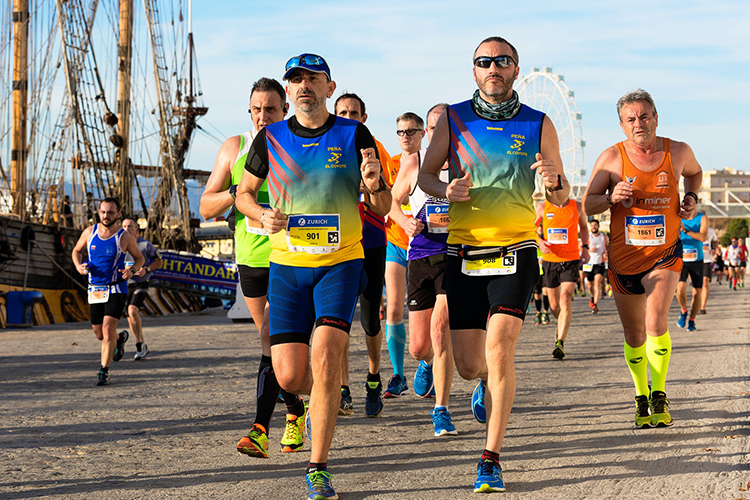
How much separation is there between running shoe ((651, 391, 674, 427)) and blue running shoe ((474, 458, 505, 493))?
2050 millimetres

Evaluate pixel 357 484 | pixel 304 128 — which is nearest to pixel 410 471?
pixel 357 484

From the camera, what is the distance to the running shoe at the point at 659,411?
5.93m

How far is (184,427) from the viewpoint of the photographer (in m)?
6.32

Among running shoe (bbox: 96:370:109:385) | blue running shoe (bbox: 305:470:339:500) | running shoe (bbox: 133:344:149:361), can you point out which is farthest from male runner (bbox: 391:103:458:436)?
running shoe (bbox: 133:344:149:361)

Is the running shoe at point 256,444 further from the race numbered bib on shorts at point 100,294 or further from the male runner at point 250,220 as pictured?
the race numbered bib on shorts at point 100,294

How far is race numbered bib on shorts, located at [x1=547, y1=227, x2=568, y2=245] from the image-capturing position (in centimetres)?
1195

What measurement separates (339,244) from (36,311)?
18.9m

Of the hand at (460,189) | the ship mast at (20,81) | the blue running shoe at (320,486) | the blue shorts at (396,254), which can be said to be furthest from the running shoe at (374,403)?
the ship mast at (20,81)

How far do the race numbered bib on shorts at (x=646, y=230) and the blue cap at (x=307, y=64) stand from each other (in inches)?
109

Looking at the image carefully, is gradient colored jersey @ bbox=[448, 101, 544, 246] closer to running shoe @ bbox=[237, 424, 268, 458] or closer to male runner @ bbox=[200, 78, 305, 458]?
male runner @ bbox=[200, 78, 305, 458]

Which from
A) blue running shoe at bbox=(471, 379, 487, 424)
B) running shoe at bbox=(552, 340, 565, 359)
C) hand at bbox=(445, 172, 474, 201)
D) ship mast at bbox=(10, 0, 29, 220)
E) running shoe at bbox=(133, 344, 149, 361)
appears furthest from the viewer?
ship mast at bbox=(10, 0, 29, 220)

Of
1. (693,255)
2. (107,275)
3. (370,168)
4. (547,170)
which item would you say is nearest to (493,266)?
(547,170)

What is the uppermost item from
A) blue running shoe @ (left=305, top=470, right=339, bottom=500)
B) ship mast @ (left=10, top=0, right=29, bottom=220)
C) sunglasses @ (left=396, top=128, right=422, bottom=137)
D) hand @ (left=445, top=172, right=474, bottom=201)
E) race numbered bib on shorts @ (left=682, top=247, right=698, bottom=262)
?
ship mast @ (left=10, top=0, right=29, bottom=220)

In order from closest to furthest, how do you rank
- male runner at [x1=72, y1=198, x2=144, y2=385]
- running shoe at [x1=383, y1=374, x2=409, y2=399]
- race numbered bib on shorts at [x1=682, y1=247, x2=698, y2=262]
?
running shoe at [x1=383, y1=374, x2=409, y2=399]
male runner at [x1=72, y1=198, x2=144, y2=385]
race numbered bib on shorts at [x1=682, y1=247, x2=698, y2=262]
